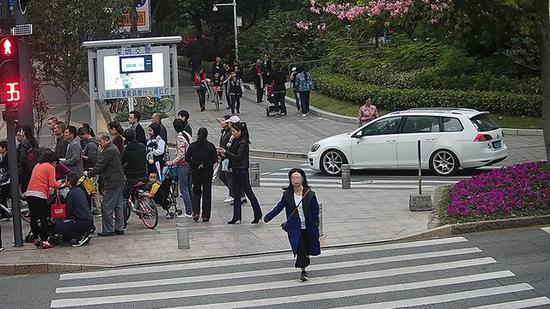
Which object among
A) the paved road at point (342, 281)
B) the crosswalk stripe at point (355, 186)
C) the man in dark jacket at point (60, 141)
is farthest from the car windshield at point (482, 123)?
the man in dark jacket at point (60, 141)

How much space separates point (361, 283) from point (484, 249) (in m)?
2.45

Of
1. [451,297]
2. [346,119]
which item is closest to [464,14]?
[451,297]

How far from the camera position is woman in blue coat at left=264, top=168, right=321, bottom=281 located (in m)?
11.3

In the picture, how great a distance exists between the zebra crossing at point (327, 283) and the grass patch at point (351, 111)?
43.5ft

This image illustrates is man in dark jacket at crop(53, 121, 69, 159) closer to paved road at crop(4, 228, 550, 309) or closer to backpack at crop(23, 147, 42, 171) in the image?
backpack at crop(23, 147, 42, 171)

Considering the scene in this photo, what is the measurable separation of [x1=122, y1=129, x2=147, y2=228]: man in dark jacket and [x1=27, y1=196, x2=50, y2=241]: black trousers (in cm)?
145

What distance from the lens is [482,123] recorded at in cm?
2009

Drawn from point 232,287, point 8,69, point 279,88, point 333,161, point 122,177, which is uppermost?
point 8,69

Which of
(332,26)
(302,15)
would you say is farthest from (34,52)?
(302,15)

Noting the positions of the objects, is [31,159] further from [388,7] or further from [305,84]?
[305,84]

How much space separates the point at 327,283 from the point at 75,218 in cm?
449

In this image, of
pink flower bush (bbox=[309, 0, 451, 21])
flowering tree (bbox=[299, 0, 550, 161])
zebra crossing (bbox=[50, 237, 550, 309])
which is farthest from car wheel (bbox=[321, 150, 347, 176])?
zebra crossing (bbox=[50, 237, 550, 309])

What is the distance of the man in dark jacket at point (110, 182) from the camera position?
14234 mm

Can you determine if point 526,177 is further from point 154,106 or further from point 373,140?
point 154,106
